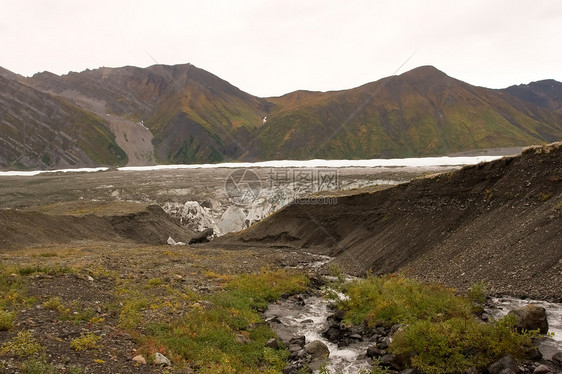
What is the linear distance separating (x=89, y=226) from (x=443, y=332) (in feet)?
168

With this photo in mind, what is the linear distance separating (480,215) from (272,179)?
74.3 m

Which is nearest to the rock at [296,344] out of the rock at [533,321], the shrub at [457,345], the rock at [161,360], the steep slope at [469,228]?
the shrub at [457,345]

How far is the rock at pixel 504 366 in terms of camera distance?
39.8ft

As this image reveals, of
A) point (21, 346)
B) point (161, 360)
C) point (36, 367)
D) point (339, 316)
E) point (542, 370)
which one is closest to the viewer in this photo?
point (36, 367)

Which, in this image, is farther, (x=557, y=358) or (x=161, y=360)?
(x=161, y=360)

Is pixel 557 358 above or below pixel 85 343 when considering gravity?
below

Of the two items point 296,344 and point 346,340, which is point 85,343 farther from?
point 346,340

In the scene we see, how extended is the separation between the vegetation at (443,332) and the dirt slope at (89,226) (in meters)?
38.2

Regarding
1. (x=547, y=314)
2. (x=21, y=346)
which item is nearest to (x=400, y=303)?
(x=547, y=314)

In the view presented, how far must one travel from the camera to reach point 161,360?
13.3 meters

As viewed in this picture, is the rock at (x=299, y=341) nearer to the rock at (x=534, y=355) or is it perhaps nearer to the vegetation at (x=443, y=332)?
the vegetation at (x=443, y=332)

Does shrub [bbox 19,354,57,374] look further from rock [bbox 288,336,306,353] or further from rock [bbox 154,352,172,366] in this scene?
rock [bbox 288,336,306,353]

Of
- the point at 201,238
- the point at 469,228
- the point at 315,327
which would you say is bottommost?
the point at 201,238

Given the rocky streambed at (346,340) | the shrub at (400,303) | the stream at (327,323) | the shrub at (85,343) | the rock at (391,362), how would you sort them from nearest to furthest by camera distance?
1. the shrub at (85,343)
2. the rocky streambed at (346,340)
3. the rock at (391,362)
4. the stream at (327,323)
5. the shrub at (400,303)
